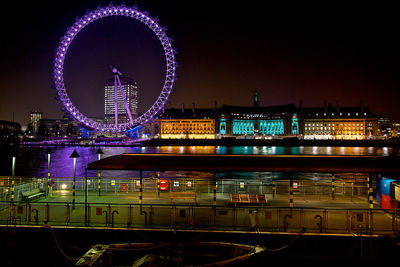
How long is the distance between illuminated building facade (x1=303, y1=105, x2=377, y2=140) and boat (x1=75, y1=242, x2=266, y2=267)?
187 metres

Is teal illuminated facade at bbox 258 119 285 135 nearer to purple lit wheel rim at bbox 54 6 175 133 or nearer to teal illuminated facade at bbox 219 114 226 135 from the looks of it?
teal illuminated facade at bbox 219 114 226 135

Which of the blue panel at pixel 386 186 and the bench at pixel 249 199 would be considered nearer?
the blue panel at pixel 386 186

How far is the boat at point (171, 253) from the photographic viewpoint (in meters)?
11.7

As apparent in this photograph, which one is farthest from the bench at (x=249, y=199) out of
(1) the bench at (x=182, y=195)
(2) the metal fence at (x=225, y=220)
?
(1) the bench at (x=182, y=195)

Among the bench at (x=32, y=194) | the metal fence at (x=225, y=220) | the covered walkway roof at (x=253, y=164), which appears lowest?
the metal fence at (x=225, y=220)

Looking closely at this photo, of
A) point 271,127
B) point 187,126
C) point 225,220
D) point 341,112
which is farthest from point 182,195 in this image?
point 341,112

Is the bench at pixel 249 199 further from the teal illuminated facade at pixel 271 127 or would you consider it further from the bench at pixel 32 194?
the teal illuminated facade at pixel 271 127

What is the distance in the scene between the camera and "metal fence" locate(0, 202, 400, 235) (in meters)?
13.0

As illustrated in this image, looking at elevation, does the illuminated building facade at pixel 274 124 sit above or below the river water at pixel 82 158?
above

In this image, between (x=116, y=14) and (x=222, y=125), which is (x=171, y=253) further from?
(x=222, y=125)

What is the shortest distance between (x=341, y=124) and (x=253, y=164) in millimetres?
194772

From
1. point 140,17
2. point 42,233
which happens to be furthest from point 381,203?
point 140,17

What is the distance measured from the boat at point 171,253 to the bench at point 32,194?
297 inches

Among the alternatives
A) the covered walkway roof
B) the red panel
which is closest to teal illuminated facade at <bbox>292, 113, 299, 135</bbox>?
the red panel
